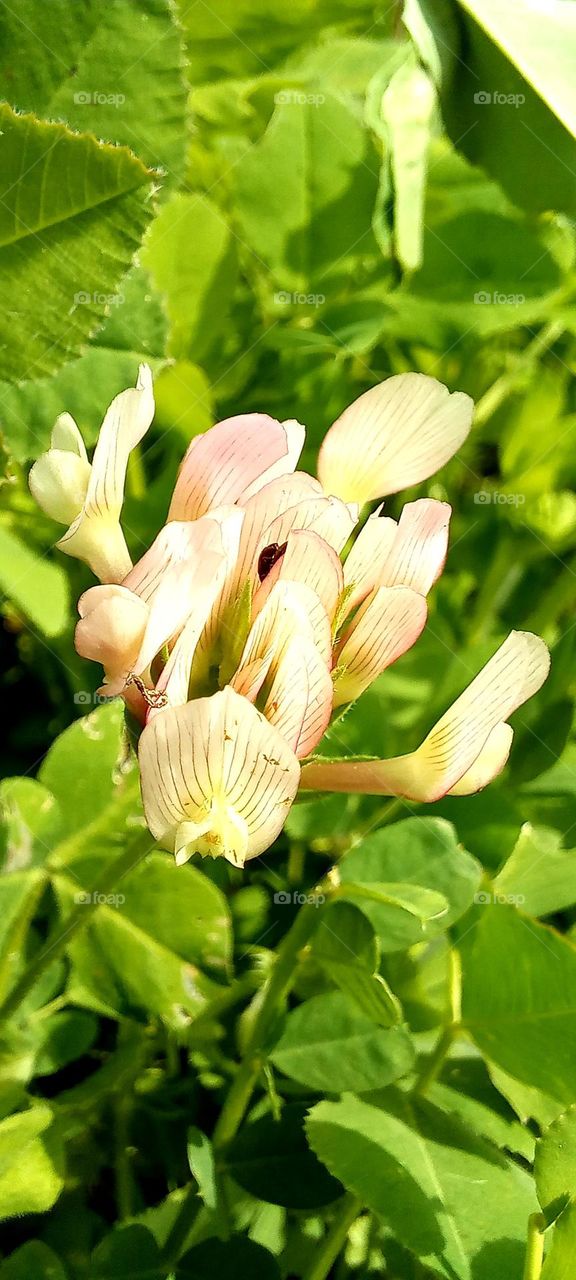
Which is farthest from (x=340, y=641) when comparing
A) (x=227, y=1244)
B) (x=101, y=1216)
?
(x=101, y=1216)

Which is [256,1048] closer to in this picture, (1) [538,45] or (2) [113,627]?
(2) [113,627]

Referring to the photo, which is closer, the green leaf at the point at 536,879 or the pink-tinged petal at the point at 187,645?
the pink-tinged petal at the point at 187,645

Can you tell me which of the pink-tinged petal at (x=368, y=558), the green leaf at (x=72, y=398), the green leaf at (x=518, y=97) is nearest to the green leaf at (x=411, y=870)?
the pink-tinged petal at (x=368, y=558)

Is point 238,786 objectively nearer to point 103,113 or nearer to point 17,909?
point 17,909

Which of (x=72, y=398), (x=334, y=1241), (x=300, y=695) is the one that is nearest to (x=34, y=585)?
(x=72, y=398)

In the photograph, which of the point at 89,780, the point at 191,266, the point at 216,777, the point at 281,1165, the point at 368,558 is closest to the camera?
the point at 216,777

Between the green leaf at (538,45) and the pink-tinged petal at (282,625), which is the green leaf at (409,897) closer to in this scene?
the pink-tinged petal at (282,625)
